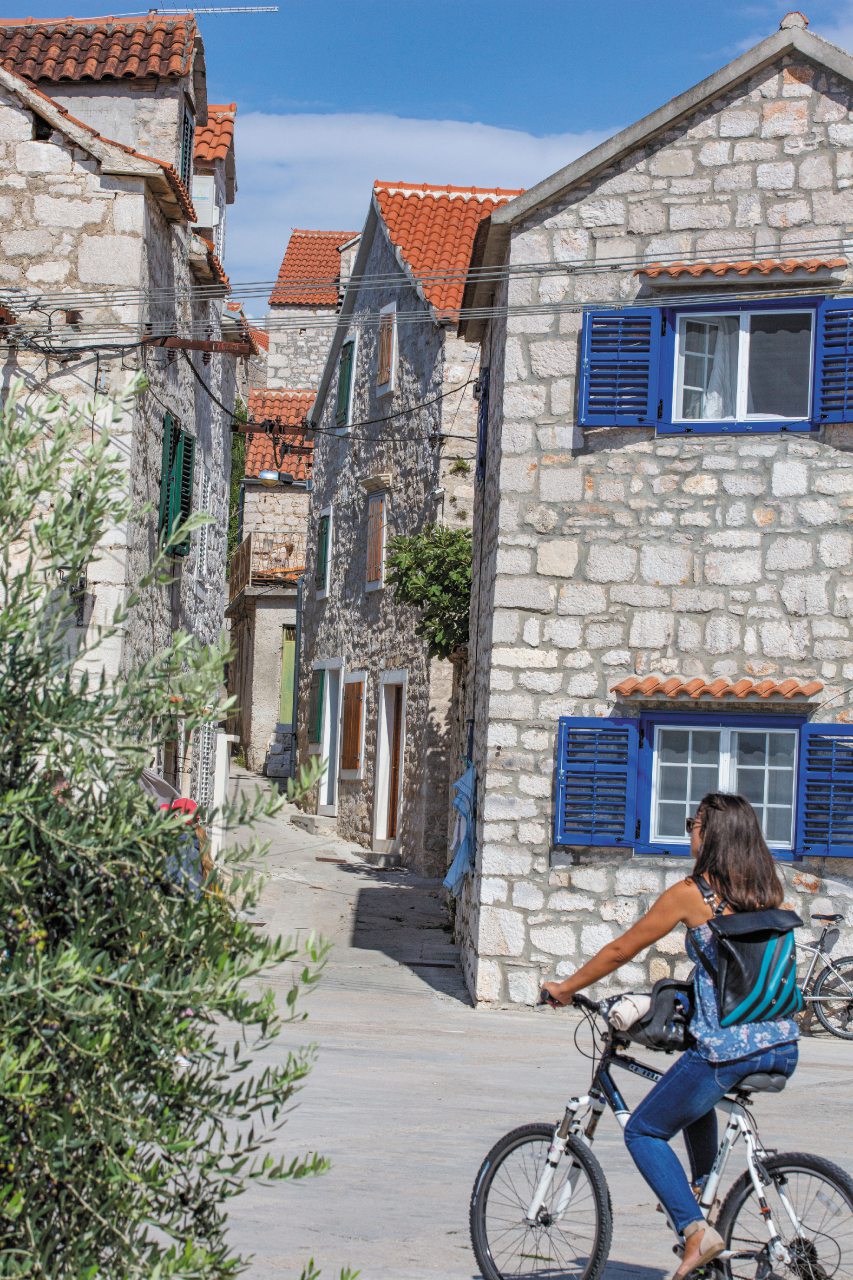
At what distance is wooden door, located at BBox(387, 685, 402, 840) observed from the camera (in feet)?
72.6

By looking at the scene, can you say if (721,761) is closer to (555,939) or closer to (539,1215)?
(555,939)

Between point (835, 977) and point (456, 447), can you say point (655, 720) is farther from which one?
point (456, 447)

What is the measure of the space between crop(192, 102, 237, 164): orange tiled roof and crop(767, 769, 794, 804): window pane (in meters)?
10.9

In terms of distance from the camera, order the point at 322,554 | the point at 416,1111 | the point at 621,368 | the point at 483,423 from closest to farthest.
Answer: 1. the point at 416,1111
2. the point at 621,368
3. the point at 483,423
4. the point at 322,554

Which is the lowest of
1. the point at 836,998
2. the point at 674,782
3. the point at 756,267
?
the point at 836,998

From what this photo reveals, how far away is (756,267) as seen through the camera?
11.6m

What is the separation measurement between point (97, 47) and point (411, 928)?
9453 millimetres

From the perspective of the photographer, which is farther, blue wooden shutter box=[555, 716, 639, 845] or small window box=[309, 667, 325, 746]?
small window box=[309, 667, 325, 746]

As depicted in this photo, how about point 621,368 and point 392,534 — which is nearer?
point 621,368

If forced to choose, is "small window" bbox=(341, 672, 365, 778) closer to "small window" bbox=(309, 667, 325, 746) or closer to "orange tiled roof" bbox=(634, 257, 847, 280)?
"small window" bbox=(309, 667, 325, 746)

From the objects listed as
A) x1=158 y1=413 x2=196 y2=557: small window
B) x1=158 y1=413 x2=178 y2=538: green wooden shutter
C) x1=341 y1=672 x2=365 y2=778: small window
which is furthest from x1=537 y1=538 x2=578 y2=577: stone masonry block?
x1=341 y1=672 x2=365 y2=778: small window

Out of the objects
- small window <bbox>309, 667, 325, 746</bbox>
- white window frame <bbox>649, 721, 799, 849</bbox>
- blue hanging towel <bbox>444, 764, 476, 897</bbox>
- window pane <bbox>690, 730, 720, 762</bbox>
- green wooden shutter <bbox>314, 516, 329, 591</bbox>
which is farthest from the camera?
green wooden shutter <bbox>314, 516, 329, 591</bbox>

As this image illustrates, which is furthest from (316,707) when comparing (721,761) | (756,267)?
(756,267)

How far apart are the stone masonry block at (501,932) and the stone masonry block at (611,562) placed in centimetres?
261
